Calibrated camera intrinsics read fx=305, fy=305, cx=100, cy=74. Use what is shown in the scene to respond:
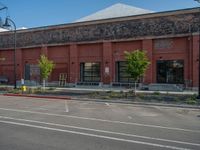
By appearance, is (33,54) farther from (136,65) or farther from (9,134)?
(9,134)

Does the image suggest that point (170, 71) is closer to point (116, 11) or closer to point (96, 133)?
point (116, 11)

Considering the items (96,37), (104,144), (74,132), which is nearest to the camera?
(104,144)

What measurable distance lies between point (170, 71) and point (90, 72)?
10441 millimetres

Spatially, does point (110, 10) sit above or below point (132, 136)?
above

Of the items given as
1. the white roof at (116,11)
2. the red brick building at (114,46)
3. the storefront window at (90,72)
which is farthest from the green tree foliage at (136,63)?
the white roof at (116,11)

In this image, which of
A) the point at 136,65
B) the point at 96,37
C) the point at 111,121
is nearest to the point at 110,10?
the point at 96,37

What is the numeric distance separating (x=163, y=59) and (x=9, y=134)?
2635cm

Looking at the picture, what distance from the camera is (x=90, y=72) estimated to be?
128 ft

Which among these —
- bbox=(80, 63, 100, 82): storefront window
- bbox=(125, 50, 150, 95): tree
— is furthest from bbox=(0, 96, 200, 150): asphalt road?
bbox=(80, 63, 100, 82): storefront window

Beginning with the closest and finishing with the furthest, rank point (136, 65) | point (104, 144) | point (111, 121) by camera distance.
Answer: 1. point (104, 144)
2. point (111, 121)
3. point (136, 65)

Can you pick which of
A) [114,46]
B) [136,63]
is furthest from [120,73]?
[136,63]

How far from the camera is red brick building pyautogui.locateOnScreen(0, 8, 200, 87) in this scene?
3216 cm

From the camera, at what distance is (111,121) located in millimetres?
12922

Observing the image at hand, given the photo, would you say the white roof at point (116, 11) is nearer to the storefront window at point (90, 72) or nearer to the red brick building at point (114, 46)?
the red brick building at point (114, 46)
